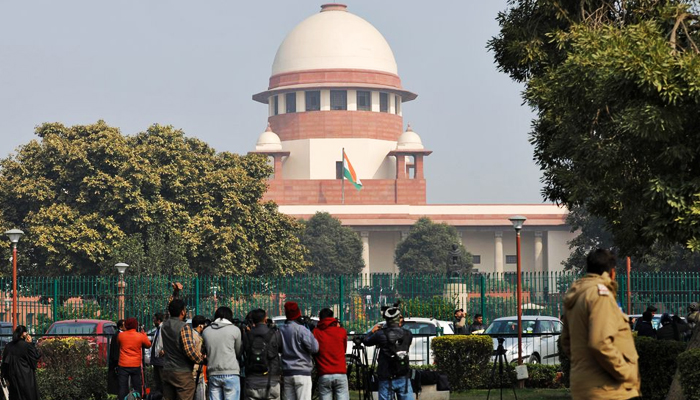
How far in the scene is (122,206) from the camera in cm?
4612

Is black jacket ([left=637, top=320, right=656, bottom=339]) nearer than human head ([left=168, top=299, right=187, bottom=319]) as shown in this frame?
No

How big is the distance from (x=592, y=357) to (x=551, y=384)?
1202 centimetres

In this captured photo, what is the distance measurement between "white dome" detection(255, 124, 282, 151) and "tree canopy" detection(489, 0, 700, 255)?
2935 inches

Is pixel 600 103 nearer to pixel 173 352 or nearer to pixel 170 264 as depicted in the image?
pixel 173 352

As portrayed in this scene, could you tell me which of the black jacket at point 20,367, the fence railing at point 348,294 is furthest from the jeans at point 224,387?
the fence railing at point 348,294

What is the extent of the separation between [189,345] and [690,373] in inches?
184

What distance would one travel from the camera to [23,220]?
46625 millimetres

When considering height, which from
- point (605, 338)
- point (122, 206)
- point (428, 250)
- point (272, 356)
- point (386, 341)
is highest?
point (122, 206)

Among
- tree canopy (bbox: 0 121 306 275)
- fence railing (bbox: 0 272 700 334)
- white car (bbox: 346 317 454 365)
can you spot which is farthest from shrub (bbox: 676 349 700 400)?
tree canopy (bbox: 0 121 306 275)

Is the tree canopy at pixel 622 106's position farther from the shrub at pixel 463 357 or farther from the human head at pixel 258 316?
the human head at pixel 258 316

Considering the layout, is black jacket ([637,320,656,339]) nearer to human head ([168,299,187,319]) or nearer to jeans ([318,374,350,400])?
jeans ([318,374,350,400])

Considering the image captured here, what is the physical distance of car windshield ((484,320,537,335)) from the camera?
2291 cm

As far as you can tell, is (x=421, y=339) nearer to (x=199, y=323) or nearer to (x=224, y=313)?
(x=199, y=323)

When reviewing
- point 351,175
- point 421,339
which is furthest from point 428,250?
point 421,339
